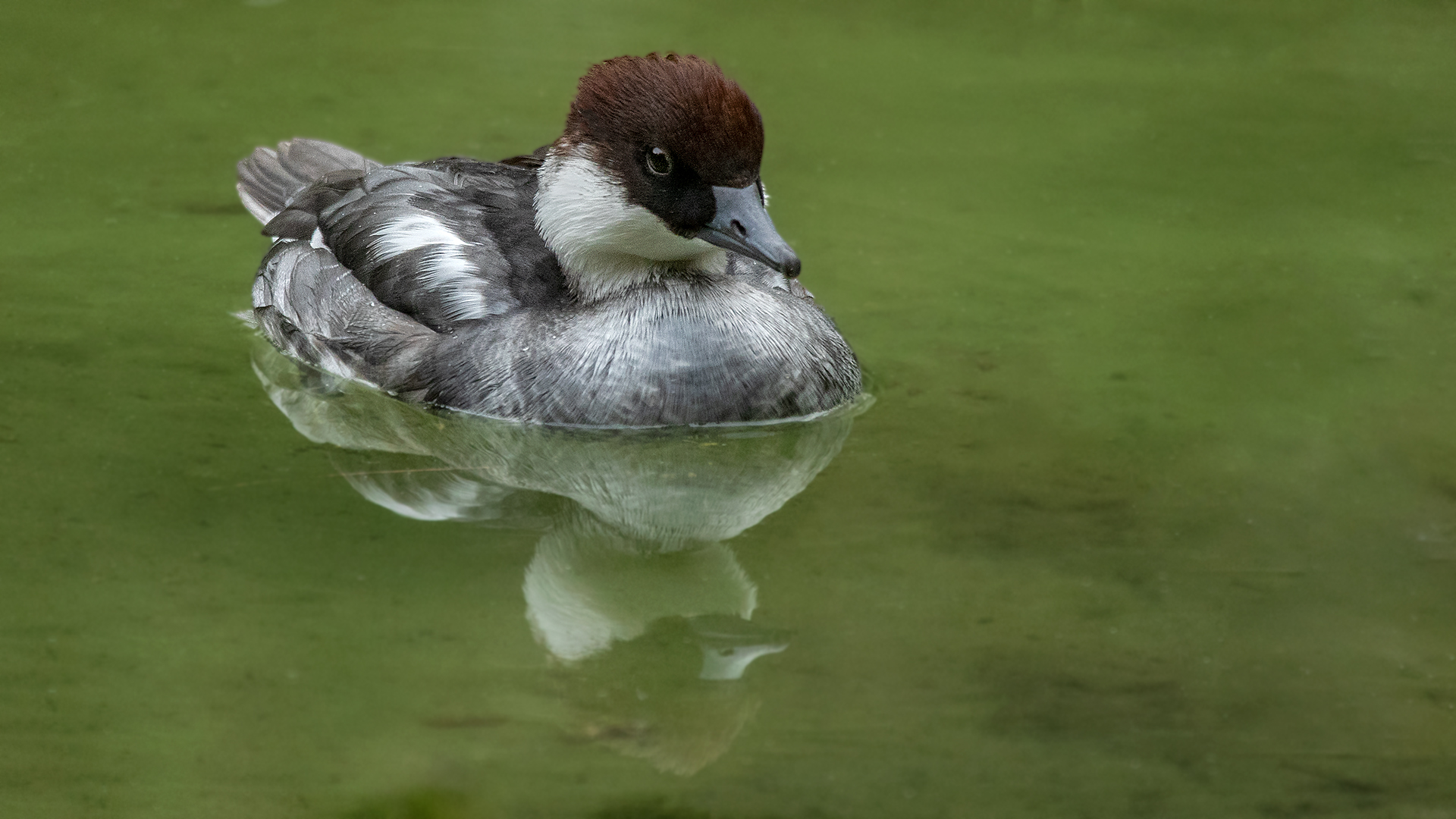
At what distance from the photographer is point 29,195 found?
332 inches

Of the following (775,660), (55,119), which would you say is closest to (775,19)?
(55,119)

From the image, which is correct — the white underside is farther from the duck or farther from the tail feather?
the tail feather

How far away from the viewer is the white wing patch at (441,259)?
6891 mm

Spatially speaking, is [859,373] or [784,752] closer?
[784,752]

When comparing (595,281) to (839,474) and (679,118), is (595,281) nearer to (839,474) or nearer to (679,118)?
(679,118)

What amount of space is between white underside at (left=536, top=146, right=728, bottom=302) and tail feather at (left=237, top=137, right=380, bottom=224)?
151 cm

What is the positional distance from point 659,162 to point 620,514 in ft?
4.14

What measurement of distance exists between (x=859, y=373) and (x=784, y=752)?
2.50 m

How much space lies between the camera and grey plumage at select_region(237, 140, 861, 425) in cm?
667

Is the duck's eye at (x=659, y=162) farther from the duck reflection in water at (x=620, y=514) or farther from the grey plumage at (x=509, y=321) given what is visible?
the duck reflection in water at (x=620, y=514)

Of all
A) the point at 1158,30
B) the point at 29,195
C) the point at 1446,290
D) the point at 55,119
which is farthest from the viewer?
the point at 1158,30

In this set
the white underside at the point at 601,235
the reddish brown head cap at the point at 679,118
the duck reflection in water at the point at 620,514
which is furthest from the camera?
the white underside at the point at 601,235

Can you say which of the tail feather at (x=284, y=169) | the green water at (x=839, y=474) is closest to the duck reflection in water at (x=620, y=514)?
the green water at (x=839, y=474)

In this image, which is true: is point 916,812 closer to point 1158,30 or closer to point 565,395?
point 565,395
